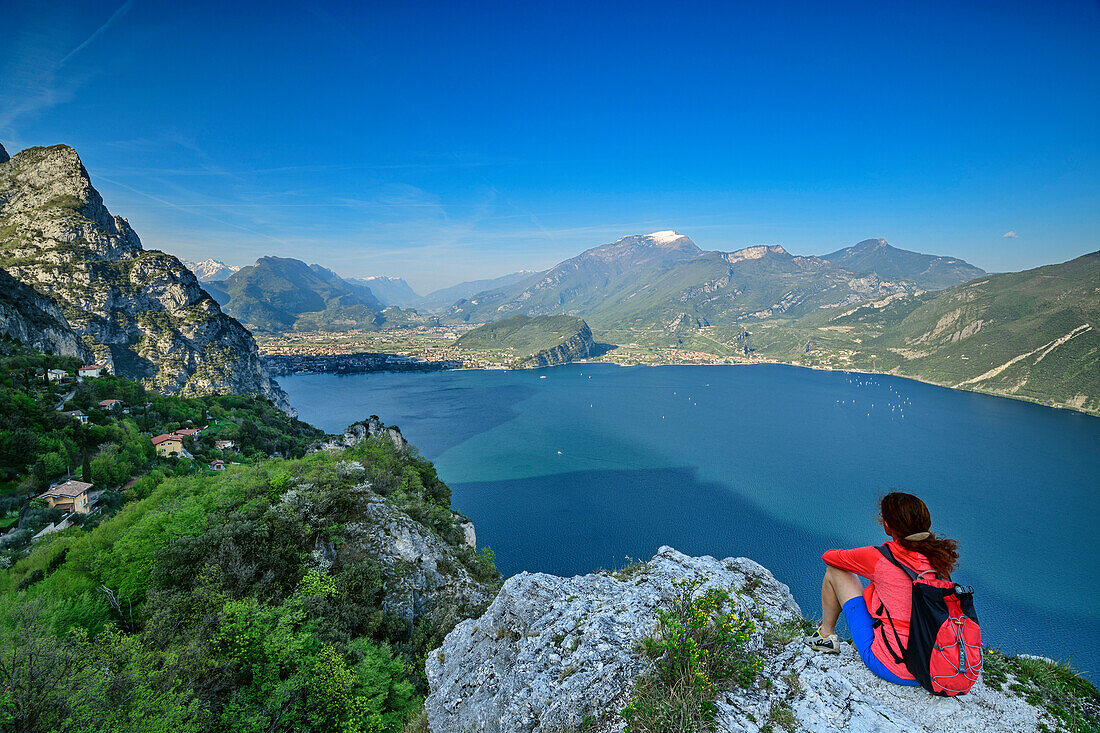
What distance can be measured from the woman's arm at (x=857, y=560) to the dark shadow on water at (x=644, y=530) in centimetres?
2733

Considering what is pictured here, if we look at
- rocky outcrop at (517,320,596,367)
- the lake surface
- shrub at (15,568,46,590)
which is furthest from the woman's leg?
rocky outcrop at (517,320,596,367)

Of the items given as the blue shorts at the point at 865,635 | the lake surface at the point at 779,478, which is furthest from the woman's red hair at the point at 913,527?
the lake surface at the point at 779,478

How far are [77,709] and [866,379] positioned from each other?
161 m

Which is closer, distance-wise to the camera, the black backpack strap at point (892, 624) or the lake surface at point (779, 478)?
the black backpack strap at point (892, 624)

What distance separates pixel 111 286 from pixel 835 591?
113 metres

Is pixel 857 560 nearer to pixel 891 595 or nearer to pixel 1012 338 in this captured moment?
pixel 891 595

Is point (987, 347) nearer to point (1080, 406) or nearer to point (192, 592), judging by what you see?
point (1080, 406)

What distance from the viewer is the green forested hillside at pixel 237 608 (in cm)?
611

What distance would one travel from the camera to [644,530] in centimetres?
4034

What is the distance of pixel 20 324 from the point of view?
4256 centimetres

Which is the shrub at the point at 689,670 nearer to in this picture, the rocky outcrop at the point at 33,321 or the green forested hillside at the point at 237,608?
the green forested hillside at the point at 237,608

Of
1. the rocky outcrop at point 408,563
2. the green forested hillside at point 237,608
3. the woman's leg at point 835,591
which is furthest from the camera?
the rocky outcrop at point 408,563

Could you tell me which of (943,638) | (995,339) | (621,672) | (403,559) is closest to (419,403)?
(403,559)

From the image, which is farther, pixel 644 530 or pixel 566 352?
pixel 566 352
